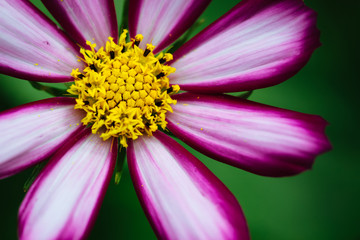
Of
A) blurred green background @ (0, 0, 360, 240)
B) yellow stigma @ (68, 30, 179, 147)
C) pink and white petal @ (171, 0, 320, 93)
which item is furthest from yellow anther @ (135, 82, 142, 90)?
blurred green background @ (0, 0, 360, 240)

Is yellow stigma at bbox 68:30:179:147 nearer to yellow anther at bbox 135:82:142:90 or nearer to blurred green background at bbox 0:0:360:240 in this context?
yellow anther at bbox 135:82:142:90

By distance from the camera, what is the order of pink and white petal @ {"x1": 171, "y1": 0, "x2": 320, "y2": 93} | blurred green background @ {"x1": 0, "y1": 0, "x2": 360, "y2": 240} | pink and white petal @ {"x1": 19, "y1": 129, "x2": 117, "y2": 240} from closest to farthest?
pink and white petal @ {"x1": 19, "y1": 129, "x2": 117, "y2": 240}
pink and white petal @ {"x1": 171, "y1": 0, "x2": 320, "y2": 93}
blurred green background @ {"x1": 0, "y1": 0, "x2": 360, "y2": 240}

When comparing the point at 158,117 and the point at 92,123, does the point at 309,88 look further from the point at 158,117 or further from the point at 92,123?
the point at 92,123

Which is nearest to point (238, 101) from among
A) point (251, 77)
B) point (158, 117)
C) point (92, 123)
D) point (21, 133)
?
point (251, 77)

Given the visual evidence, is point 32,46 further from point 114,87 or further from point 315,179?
point 315,179

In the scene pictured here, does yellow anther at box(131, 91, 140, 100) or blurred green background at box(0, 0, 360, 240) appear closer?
yellow anther at box(131, 91, 140, 100)

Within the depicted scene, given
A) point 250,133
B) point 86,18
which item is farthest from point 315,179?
point 86,18
